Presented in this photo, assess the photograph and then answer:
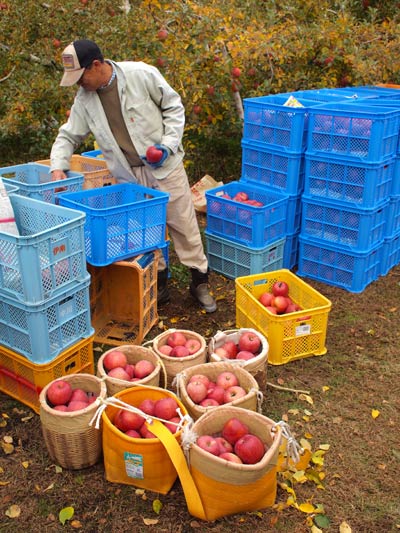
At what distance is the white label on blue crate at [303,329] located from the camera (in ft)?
13.7

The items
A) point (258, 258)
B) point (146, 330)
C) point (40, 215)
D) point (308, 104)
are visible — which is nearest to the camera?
point (40, 215)

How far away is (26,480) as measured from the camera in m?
3.16

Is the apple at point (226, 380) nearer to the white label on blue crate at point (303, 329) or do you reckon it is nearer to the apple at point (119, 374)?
the apple at point (119, 374)

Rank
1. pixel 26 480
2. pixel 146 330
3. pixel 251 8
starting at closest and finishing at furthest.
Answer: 1. pixel 26 480
2. pixel 146 330
3. pixel 251 8

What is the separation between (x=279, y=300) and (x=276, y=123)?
6.26ft

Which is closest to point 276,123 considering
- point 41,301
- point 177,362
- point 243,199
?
point 243,199

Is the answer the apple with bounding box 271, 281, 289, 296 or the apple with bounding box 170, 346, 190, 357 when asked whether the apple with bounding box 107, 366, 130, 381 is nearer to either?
the apple with bounding box 170, 346, 190, 357

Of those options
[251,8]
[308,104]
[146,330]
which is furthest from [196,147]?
[146,330]

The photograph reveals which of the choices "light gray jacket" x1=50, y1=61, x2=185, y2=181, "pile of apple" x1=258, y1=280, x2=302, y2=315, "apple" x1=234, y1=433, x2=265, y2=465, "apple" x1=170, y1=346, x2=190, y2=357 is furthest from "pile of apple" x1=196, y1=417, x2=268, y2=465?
"light gray jacket" x1=50, y1=61, x2=185, y2=181

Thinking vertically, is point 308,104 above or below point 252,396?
above

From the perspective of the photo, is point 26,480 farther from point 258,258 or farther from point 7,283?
point 258,258

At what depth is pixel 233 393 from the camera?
330cm

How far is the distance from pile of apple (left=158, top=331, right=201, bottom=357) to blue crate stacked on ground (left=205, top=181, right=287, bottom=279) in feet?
5.20

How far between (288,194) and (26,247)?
3.01 m
